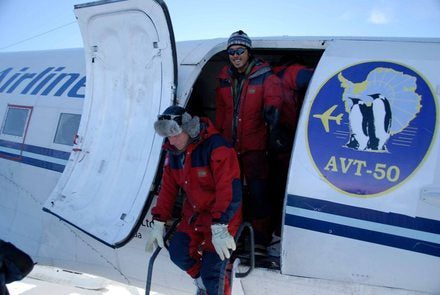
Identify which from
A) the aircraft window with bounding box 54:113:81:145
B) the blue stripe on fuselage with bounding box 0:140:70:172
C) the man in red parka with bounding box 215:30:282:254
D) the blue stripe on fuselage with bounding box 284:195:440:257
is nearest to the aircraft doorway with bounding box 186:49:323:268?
the man in red parka with bounding box 215:30:282:254

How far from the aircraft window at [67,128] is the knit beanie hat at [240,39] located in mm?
2270

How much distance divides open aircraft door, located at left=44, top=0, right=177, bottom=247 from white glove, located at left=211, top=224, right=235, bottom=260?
87cm

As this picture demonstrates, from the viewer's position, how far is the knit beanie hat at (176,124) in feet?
11.0

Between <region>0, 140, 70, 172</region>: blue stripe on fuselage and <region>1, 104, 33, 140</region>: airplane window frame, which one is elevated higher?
<region>1, 104, 33, 140</region>: airplane window frame

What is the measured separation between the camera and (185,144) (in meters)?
3.53

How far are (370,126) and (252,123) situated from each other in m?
1.16

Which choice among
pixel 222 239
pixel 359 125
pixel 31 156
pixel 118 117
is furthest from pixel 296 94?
pixel 31 156

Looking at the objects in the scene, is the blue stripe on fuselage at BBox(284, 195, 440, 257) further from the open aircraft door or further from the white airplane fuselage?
the open aircraft door

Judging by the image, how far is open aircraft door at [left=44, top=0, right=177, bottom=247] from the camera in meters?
3.96

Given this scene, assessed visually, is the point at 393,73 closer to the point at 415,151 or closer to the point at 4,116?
the point at 415,151

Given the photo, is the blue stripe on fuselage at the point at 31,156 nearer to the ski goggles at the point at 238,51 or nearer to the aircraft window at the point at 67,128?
the aircraft window at the point at 67,128

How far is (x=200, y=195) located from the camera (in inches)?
143

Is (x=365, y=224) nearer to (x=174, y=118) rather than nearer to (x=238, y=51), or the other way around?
(x=174, y=118)

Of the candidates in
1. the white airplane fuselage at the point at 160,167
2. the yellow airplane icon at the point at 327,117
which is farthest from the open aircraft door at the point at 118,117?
the yellow airplane icon at the point at 327,117
